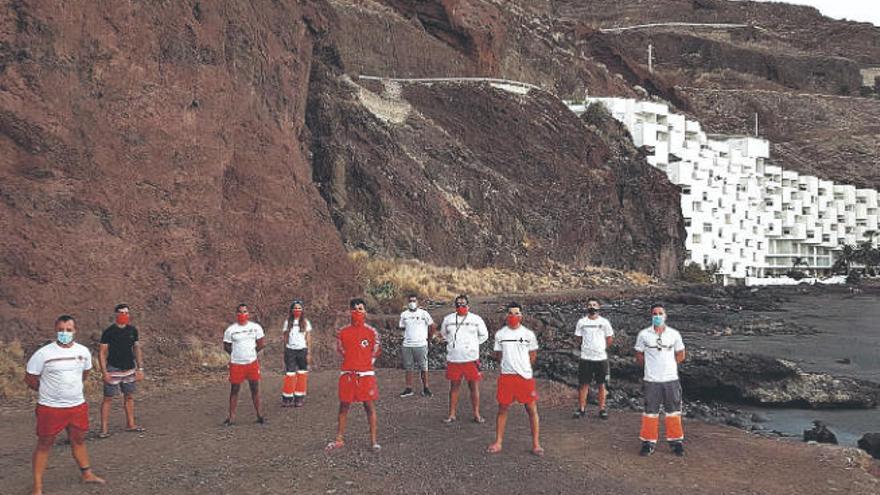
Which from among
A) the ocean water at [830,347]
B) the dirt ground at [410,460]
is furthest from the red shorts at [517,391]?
the ocean water at [830,347]

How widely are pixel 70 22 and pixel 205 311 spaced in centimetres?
A: 619

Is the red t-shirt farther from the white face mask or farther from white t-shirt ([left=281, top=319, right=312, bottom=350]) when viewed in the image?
the white face mask

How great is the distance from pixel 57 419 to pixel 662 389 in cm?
713

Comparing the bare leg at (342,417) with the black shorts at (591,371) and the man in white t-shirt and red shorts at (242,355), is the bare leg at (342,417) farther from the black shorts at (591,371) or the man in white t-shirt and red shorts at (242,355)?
the black shorts at (591,371)

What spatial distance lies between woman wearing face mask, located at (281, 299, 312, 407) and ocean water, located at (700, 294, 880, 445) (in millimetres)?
9293

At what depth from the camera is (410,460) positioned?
9195 millimetres

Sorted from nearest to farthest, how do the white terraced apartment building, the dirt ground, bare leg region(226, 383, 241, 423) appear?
the dirt ground
bare leg region(226, 383, 241, 423)
the white terraced apartment building

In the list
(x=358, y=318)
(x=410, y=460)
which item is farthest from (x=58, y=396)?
(x=410, y=460)

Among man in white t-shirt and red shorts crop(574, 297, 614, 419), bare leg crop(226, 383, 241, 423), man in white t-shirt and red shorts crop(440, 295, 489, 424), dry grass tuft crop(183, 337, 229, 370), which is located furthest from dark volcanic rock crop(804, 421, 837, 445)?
dry grass tuft crop(183, 337, 229, 370)

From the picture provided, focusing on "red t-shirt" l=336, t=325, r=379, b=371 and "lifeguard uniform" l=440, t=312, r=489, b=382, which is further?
"lifeguard uniform" l=440, t=312, r=489, b=382

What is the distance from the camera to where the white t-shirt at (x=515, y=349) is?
30.8 ft

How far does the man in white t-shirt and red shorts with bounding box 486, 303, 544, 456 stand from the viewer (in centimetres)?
934

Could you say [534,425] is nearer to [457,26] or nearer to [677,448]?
[677,448]

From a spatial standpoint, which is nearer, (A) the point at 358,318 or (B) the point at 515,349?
(A) the point at 358,318
